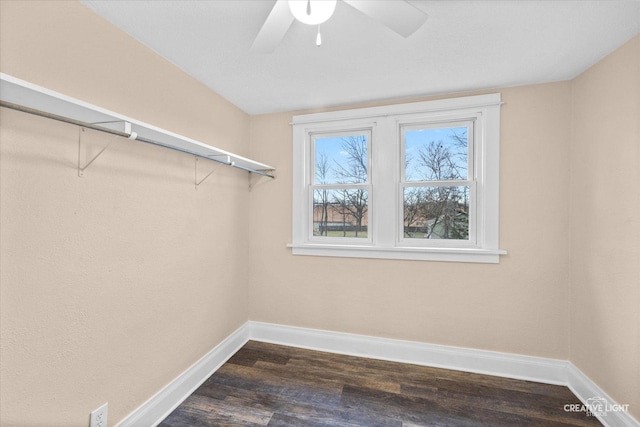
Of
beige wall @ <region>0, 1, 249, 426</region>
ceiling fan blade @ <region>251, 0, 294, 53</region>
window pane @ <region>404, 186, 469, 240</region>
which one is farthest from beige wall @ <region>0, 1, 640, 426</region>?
ceiling fan blade @ <region>251, 0, 294, 53</region>

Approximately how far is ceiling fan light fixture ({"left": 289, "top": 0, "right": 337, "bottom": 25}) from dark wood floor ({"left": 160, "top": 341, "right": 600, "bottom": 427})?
2201 millimetres

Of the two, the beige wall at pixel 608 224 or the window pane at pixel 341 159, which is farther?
the window pane at pixel 341 159

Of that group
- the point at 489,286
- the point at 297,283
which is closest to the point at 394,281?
the point at 489,286

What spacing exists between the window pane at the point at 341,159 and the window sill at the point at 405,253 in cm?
66

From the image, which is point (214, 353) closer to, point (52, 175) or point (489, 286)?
point (52, 175)

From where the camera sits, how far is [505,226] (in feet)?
7.41

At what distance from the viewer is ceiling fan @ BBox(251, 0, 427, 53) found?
1023mm

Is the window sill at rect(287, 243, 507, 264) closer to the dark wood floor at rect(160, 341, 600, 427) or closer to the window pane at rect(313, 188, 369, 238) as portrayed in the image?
the window pane at rect(313, 188, 369, 238)

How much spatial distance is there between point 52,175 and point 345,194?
2113 mm

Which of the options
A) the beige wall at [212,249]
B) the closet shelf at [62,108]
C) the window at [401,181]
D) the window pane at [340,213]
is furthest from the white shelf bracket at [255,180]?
the closet shelf at [62,108]

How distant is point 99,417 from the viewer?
144 cm

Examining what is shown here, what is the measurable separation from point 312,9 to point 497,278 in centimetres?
234

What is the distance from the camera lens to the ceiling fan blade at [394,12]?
1061 mm

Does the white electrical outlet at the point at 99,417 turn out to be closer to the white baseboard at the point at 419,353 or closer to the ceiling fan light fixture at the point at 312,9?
Answer: the white baseboard at the point at 419,353
